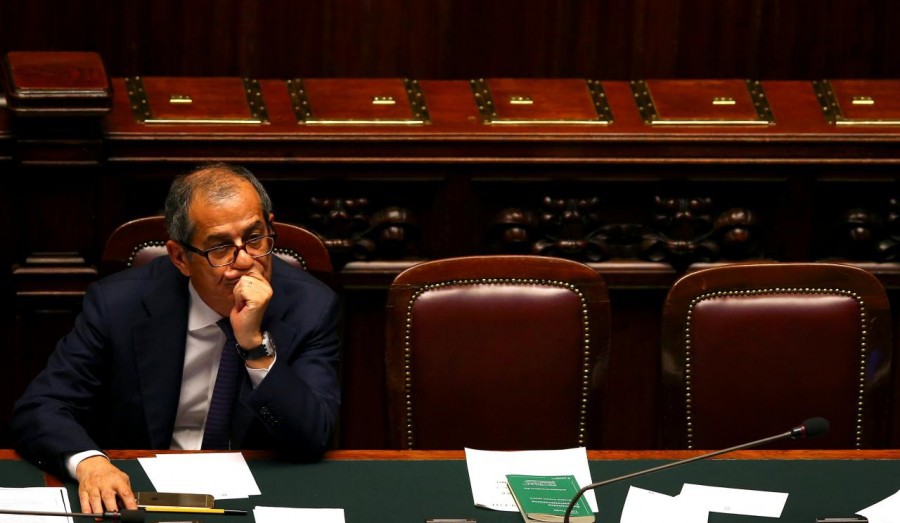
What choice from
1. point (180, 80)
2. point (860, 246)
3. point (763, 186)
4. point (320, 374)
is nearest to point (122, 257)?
point (320, 374)

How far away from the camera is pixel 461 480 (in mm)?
2393

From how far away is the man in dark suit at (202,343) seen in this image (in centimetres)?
259

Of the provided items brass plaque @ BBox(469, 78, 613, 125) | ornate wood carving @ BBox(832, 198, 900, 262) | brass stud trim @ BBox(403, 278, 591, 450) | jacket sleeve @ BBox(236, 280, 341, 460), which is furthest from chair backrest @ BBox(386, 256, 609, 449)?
ornate wood carving @ BBox(832, 198, 900, 262)

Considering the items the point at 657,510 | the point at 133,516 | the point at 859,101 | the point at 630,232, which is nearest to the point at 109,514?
the point at 133,516

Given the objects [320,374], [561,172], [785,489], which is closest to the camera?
[785,489]

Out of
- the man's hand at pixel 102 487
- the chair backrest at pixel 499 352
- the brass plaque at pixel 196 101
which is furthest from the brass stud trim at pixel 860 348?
the brass plaque at pixel 196 101

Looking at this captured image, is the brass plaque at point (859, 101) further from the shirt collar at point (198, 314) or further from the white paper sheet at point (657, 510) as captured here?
the shirt collar at point (198, 314)

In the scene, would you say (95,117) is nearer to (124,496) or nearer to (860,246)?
(124,496)

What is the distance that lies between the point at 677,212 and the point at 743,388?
3.33 ft

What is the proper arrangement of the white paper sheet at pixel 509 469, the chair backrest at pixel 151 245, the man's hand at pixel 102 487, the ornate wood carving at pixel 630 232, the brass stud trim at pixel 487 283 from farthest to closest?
the ornate wood carving at pixel 630 232 → the chair backrest at pixel 151 245 → the brass stud trim at pixel 487 283 → the white paper sheet at pixel 509 469 → the man's hand at pixel 102 487

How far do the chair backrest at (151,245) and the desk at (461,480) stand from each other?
602 millimetres

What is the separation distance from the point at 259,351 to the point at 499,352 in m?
0.53

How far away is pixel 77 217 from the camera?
11.6 feet

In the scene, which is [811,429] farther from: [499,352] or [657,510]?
[499,352]
